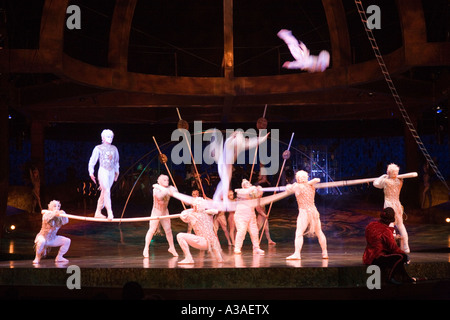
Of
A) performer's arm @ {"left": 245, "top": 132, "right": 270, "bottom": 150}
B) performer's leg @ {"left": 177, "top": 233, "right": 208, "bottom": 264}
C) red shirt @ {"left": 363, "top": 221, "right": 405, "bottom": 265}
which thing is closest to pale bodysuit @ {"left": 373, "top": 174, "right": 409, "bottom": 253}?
red shirt @ {"left": 363, "top": 221, "right": 405, "bottom": 265}

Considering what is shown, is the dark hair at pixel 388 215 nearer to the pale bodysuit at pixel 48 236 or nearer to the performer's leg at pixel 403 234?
the performer's leg at pixel 403 234

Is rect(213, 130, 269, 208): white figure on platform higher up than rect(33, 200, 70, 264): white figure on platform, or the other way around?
rect(213, 130, 269, 208): white figure on platform

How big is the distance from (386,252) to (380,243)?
150mm

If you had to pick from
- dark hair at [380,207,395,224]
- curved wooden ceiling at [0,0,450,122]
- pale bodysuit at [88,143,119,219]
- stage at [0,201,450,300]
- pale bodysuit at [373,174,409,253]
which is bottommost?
stage at [0,201,450,300]

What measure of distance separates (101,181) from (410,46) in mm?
7027

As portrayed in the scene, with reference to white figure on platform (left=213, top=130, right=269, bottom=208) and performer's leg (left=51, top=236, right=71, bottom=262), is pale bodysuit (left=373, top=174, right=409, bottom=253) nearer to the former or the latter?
white figure on platform (left=213, top=130, right=269, bottom=208)

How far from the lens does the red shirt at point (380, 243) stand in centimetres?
871

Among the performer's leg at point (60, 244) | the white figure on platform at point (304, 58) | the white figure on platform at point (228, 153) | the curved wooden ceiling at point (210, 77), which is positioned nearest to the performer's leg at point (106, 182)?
the performer's leg at point (60, 244)

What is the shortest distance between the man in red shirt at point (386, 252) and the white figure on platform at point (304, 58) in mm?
7292

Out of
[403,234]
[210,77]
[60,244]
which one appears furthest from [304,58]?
[60,244]

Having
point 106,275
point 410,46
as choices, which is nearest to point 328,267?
point 106,275

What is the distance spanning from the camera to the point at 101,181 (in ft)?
37.9

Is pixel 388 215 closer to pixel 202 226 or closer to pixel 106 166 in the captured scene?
pixel 202 226

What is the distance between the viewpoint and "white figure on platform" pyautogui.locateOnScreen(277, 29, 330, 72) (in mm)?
15938
